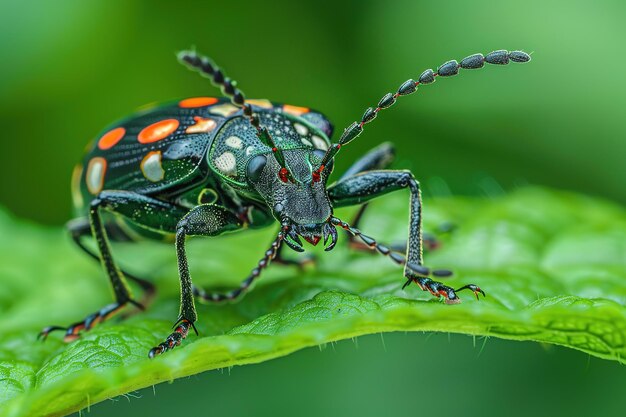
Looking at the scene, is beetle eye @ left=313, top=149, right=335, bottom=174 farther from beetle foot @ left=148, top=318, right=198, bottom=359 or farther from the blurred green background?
the blurred green background

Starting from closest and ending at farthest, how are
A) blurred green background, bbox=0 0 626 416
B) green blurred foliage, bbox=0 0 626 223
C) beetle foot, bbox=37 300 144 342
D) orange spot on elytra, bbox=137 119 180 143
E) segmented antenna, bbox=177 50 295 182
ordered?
segmented antenna, bbox=177 50 295 182 < beetle foot, bbox=37 300 144 342 < orange spot on elytra, bbox=137 119 180 143 < blurred green background, bbox=0 0 626 416 < green blurred foliage, bbox=0 0 626 223

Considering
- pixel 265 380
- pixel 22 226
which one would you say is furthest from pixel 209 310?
pixel 22 226

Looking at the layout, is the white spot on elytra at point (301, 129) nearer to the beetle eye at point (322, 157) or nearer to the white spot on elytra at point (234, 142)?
the beetle eye at point (322, 157)

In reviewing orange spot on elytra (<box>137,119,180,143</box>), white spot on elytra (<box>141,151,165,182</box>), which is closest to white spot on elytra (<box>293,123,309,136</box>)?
Answer: orange spot on elytra (<box>137,119,180,143</box>)

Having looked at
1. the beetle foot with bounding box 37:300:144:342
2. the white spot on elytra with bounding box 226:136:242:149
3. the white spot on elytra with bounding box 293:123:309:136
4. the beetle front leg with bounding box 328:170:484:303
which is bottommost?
the beetle foot with bounding box 37:300:144:342

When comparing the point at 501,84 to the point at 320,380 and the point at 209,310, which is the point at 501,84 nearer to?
the point at 320,380

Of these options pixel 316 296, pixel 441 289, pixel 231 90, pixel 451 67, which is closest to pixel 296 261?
pixel 316 296

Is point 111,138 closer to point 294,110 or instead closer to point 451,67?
point 294,110
